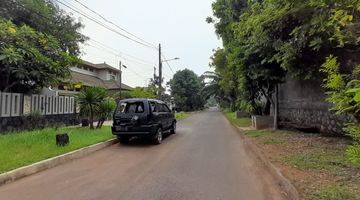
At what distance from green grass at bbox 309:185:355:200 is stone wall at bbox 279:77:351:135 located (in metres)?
6.10

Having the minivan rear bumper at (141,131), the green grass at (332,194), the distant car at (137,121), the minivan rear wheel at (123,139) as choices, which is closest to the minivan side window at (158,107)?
the distant car at (137,121)

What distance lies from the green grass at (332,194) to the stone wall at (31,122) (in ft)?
43.4

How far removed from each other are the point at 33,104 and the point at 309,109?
13.2 metres

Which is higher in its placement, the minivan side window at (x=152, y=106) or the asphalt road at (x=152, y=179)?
the minivan side window at (x=152, y=106)

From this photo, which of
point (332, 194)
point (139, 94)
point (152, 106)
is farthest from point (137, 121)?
point (139, 94)

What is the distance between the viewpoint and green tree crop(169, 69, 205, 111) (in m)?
76.8

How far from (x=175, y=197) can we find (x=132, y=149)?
6770 millimetres

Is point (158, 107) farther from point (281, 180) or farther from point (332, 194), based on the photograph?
point (332, 194)

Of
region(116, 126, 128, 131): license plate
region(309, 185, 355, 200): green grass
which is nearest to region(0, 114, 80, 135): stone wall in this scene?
region(116, 126, 128, 131): license plate

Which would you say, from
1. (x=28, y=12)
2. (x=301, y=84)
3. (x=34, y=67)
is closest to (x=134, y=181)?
(x=34, y=67)

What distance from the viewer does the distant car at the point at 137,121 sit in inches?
539

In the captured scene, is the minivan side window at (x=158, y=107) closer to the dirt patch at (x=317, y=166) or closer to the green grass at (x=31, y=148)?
the green grass at (x=31, y=148)

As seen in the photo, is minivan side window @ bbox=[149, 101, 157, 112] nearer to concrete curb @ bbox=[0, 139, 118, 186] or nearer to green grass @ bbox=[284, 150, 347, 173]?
concrete curb @ bbox=[0, 139, 118, 186]

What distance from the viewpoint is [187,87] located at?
7894cm
